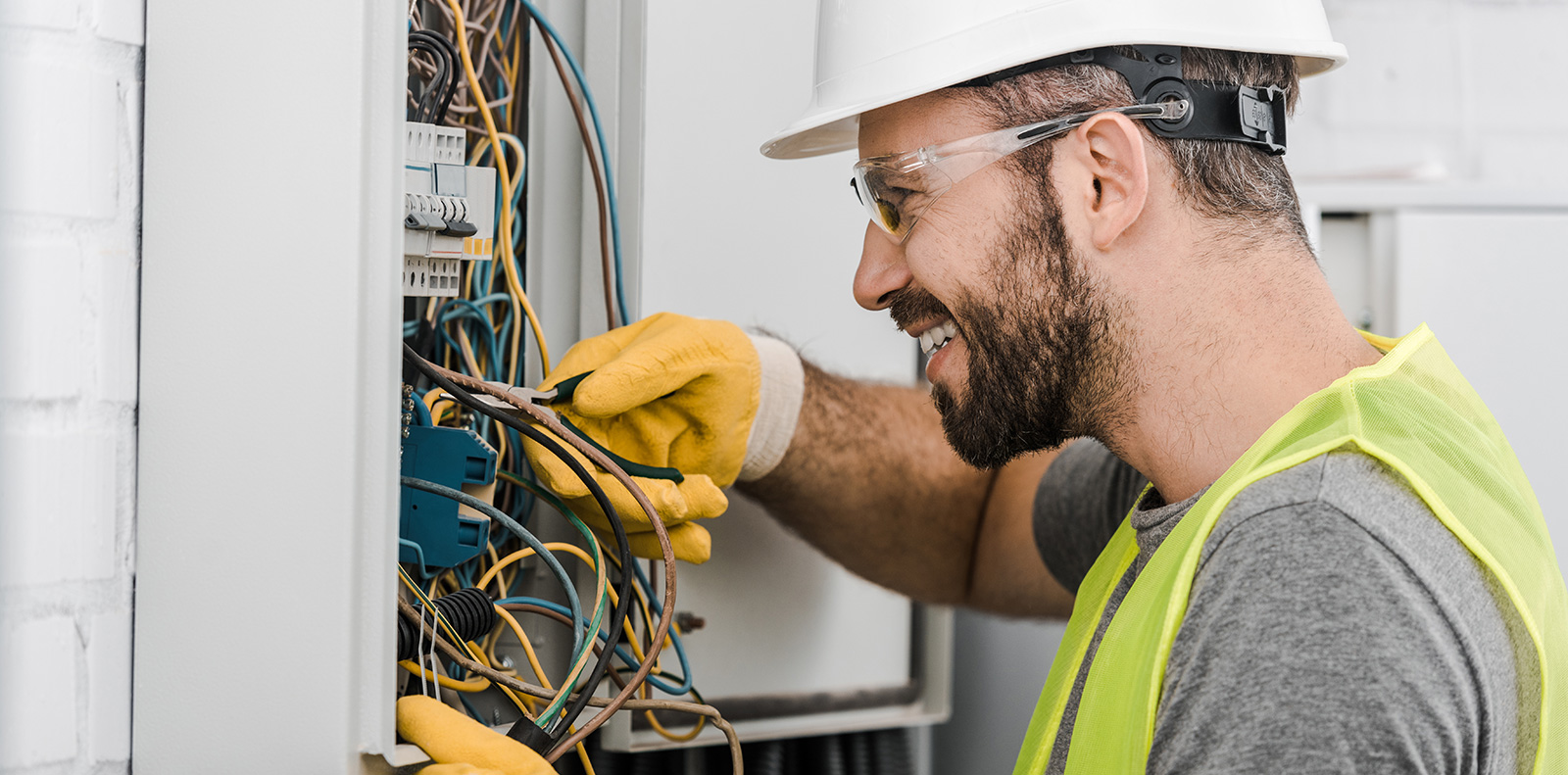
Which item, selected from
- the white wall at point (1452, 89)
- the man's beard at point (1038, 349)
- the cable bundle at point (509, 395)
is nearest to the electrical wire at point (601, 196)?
the cable bundle at point (509, 395)

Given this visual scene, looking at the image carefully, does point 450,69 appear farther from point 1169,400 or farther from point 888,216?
point 1169,400

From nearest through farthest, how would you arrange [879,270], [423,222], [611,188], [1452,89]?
[423,222]
[879,270]
[611,188]
[1452,89]

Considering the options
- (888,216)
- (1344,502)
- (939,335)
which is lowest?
(1344,502)

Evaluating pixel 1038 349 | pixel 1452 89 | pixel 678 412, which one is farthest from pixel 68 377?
pixel 1452 89

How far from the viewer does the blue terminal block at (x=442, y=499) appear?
0.81 metres

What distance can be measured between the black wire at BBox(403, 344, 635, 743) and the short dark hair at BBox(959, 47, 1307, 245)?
1.40 ft

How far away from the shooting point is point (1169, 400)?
83 centimetres

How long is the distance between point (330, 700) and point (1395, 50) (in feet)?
6.33

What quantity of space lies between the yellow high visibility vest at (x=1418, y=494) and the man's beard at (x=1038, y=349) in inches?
6.4

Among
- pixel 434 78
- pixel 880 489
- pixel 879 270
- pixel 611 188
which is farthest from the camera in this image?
pixel 880 489

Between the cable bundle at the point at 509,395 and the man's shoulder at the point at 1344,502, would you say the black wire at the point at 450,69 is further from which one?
the man's shoulder at the point at 1344,502

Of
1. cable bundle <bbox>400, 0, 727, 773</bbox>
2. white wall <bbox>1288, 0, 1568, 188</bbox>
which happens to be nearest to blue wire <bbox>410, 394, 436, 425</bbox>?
cable bundle <bbox>400, 0, 727, 773</bbox>

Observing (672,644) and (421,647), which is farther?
(672,644)

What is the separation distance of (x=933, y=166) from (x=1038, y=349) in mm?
172
